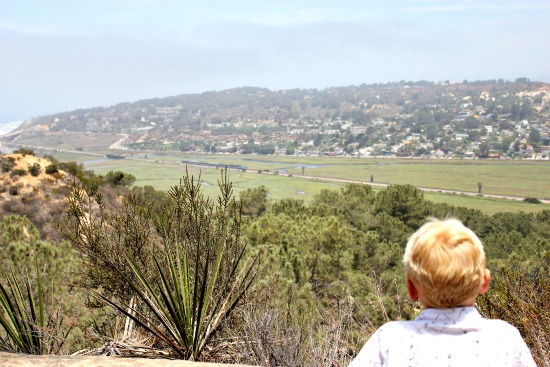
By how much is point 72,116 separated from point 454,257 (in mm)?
183936

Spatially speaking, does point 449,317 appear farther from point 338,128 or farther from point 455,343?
point 338,128

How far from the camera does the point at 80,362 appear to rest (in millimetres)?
2553

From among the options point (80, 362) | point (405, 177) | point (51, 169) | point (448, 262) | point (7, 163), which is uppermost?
point (448, 262)

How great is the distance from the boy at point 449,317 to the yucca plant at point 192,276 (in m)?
2.05

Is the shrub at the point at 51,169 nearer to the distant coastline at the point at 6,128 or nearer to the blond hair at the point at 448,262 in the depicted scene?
the blond hair at the point at 448,262

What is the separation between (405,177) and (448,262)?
64047 millimetres

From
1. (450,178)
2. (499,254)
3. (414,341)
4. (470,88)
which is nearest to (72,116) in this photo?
(450,178)

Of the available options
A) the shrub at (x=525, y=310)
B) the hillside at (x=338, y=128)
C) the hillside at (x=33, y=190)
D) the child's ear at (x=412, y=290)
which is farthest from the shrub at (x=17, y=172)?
the hillside at (x=338, y=128)

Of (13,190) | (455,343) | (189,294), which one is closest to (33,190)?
(13,190)

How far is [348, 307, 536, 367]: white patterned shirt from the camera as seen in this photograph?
124cm

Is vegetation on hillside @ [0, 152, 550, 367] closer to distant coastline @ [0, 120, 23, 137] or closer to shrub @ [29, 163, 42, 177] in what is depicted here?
shrub @ [29, 163, 42, 177]

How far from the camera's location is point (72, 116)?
16825 cm

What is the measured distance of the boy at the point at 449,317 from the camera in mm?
1220

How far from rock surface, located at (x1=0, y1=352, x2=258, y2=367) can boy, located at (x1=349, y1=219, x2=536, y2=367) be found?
4.97ft
